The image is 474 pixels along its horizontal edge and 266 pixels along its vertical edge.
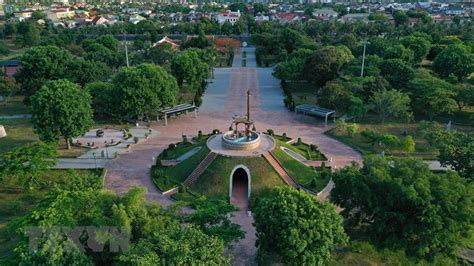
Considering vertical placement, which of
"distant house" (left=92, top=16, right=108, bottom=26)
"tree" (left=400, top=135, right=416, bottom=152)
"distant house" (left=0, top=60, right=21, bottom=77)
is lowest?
"tree" (left=400, top=135, right=416, bottom=152)

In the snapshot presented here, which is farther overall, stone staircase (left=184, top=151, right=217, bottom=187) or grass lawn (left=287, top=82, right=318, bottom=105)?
grass lawn (left=287, top=82, right=318, bottom=105)

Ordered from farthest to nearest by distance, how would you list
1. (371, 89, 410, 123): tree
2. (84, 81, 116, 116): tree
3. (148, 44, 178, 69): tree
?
1. (148, 44, 178, 69): tree
2. (84, 81, 116, 116): tree
3. (371, 89, 410, 123): tree

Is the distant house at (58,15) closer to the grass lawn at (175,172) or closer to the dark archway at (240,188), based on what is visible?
the grass lawn at (175,172)

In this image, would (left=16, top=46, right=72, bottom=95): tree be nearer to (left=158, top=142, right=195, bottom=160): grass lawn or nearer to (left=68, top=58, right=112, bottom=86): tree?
(left=68, top=58, right=112, bottom=86): tree

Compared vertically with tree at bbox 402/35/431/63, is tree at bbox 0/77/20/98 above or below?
below

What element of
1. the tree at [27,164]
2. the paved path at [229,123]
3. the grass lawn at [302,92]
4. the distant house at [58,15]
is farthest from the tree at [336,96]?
the distant house at [58,15]

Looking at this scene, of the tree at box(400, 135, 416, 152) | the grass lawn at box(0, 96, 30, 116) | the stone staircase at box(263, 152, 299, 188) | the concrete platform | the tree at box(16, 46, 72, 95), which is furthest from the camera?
the tree at box(16, 46, 72, 95)

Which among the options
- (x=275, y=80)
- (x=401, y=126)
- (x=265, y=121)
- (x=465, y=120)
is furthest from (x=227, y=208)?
(x=275, y=80)

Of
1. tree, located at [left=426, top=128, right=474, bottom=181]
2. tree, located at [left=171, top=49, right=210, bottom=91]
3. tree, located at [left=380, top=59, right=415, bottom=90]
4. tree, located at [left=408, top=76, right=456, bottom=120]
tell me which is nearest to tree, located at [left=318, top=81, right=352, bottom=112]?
tree, located at [left=408, top=76, right=456, bottom=120]
